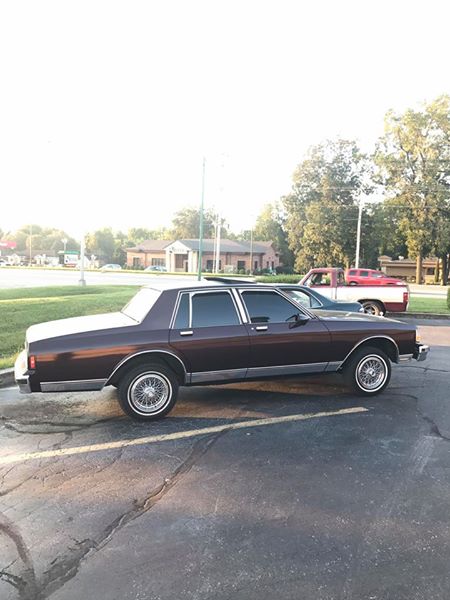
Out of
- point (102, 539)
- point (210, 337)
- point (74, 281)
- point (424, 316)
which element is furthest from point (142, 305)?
point (74, 281)

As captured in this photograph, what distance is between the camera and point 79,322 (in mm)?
6184

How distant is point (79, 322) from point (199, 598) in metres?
4.17

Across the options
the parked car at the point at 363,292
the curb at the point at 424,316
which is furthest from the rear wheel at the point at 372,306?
the curb at the point at 424,316

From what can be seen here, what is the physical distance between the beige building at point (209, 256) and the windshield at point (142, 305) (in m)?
66.5

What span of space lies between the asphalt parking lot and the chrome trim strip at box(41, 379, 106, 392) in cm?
45

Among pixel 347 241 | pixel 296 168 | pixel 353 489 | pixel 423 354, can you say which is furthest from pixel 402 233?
pixel 353 489

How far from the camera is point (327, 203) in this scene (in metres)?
51.6

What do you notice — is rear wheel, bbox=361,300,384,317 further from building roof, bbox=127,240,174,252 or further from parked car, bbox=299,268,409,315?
building roof, bbox=127,240,174,252

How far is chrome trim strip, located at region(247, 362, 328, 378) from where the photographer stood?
19.7ft

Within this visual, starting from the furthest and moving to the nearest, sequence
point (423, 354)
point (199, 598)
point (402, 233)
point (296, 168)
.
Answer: point (296, 168)
point (402, 233)
point (423, 354)
point (199, 598)

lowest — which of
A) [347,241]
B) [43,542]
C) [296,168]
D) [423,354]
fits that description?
[43,542]

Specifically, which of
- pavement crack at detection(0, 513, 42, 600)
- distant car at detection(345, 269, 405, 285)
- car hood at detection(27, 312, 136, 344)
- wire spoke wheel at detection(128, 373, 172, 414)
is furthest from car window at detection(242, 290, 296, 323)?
distant car at detection(345, 269, 405, 285)

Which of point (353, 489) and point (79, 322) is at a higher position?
point (79, 322)

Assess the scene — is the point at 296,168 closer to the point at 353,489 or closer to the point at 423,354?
the point at 423,354
